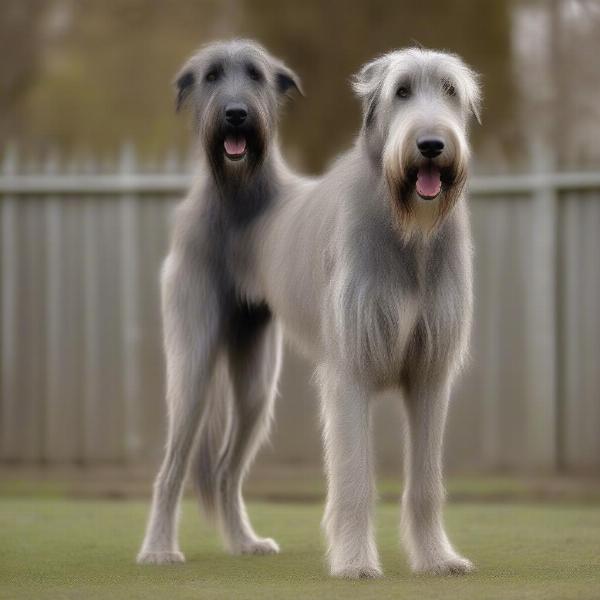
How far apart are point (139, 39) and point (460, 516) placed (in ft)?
37.0

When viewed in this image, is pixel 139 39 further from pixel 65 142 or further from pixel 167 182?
pixel 167 182

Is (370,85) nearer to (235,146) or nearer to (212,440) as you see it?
(235,146)

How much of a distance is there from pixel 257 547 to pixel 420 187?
202 cm

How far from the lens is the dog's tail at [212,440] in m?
5.76

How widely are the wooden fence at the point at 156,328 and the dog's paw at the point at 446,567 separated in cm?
359

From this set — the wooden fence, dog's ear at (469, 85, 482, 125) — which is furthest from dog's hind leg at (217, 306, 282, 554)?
the wooden fence

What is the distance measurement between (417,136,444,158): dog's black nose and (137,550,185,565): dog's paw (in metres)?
2.05

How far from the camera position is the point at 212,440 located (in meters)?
5.88

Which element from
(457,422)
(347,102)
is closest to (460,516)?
(457,422)

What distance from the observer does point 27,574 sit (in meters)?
4.80

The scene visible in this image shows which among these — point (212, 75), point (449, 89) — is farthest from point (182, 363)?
point (449, 89)

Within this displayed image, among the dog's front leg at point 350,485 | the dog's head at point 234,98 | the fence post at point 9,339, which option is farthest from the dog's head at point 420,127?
the fence post at point 9,339

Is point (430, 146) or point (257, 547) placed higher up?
point (430, 146)

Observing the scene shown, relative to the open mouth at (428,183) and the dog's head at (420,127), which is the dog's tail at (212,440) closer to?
the dog's head at (420,127)
